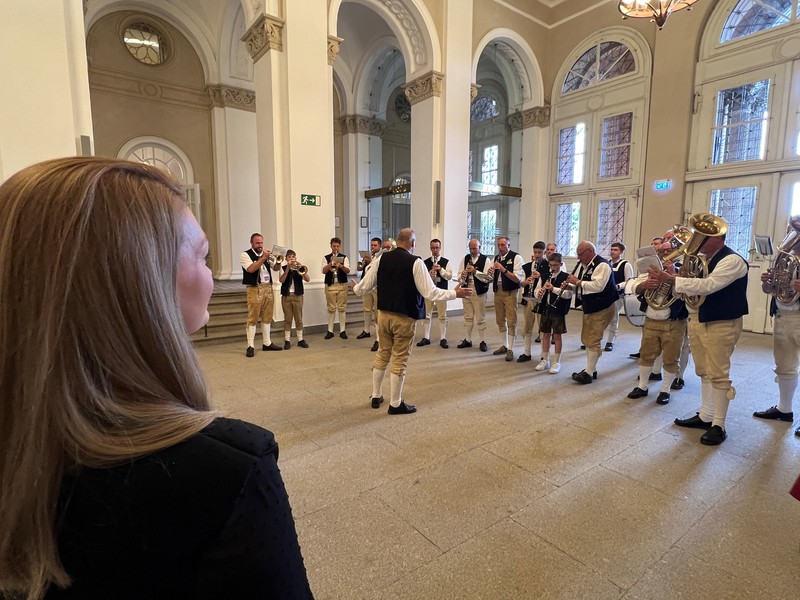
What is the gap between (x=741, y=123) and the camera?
8.79 metres

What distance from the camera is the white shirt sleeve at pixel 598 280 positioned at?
5133 millimetres

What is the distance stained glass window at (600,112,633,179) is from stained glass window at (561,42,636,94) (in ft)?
3.78

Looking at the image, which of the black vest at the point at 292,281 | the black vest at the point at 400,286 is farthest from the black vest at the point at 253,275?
the black vest at the point at 400,286

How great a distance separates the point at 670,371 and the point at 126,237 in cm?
554

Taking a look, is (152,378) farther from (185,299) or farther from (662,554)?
(662,554)

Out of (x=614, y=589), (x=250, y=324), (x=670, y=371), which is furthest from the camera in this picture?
(x=250, y=324)

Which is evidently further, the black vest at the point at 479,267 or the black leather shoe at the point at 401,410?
the black vest at the point at 479,267

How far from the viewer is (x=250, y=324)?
6.82 metres

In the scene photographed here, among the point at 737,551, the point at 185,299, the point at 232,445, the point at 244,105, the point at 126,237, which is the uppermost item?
the point at 244,105

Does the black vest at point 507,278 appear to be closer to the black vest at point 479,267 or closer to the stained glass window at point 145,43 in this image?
the black vest at point 479,267

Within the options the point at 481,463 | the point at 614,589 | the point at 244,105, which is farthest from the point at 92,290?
the point at 244,105

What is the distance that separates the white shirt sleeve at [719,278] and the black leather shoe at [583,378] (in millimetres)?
1992

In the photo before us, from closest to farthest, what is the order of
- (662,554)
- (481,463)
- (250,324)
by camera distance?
(662,554) < (481,463) < (250,324)

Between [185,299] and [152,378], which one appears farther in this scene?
[185,299]
